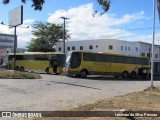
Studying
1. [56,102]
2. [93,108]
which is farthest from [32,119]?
[56,102]

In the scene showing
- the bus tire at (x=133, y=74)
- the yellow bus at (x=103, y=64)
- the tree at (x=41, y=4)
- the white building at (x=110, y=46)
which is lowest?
the bus tire at (x=133, y=74)

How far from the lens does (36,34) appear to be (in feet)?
278

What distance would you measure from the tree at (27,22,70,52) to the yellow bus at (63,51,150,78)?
141 ft

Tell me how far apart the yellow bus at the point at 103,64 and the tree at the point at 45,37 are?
141 feet

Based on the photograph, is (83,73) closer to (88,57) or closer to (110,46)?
(88,57)

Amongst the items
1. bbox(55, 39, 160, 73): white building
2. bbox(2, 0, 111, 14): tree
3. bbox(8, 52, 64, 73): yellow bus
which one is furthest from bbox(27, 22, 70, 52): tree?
bbox(2, 0, 111, 14): tree

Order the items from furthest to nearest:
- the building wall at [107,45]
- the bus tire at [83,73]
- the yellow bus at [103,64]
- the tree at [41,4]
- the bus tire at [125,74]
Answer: the building wall at [107,45] → the bus tire at [125,74] → the bus tire at [83,73] → the yellow bus at [103,64] → the tree at [41,4]

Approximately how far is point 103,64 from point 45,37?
155 feet

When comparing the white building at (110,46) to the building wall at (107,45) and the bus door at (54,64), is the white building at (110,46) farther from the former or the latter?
the bus door at (54,64)

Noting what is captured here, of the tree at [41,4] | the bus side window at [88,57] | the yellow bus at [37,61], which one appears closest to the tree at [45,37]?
the yellow bus at [37,61]

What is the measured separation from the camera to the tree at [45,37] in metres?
83.0

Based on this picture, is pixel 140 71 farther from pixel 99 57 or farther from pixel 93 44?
pixel 93 44

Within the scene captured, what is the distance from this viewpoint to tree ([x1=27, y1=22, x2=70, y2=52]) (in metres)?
83.0

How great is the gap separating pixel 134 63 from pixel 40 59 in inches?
505
